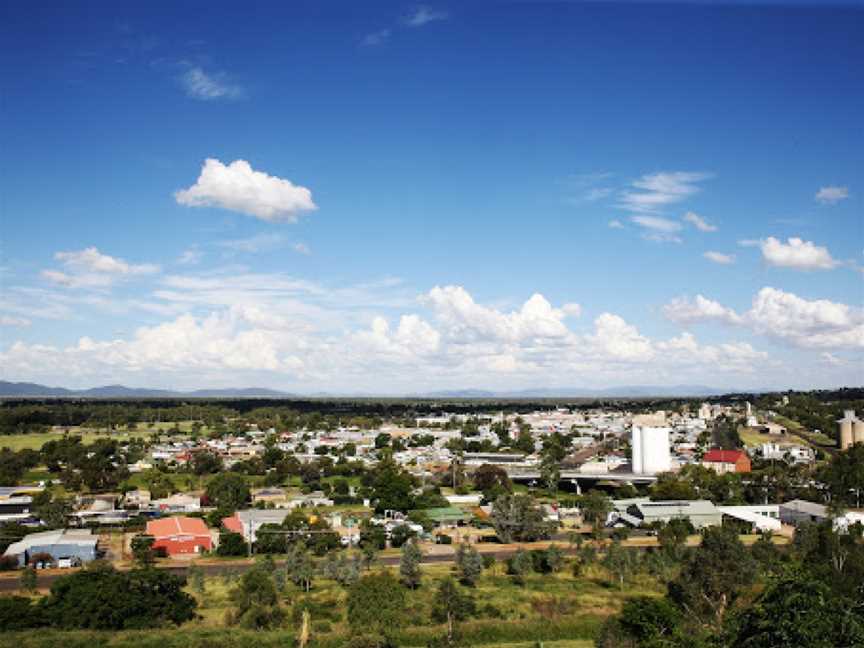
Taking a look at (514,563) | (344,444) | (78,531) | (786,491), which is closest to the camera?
(514,563)

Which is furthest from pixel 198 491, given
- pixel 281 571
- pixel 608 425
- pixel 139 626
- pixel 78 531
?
pixel 608 425

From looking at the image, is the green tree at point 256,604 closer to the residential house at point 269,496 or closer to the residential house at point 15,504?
the residential house at point 269,496

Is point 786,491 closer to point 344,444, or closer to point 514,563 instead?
point 514,563

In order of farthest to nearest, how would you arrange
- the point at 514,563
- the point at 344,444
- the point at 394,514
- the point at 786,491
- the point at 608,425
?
the point at 608,425, the point at 344,444, the point at 786,491, the point at 394,514, the point at 514,563

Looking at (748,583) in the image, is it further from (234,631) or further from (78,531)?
(78,531)

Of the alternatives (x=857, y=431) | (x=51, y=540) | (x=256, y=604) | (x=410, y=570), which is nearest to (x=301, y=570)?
(x=410, y=570)

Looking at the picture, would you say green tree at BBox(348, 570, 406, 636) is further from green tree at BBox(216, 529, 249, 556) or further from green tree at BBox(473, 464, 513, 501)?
green tree at BBox(473, 464, 513, 501)

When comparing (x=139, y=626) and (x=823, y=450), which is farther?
(x=823, y=450)
